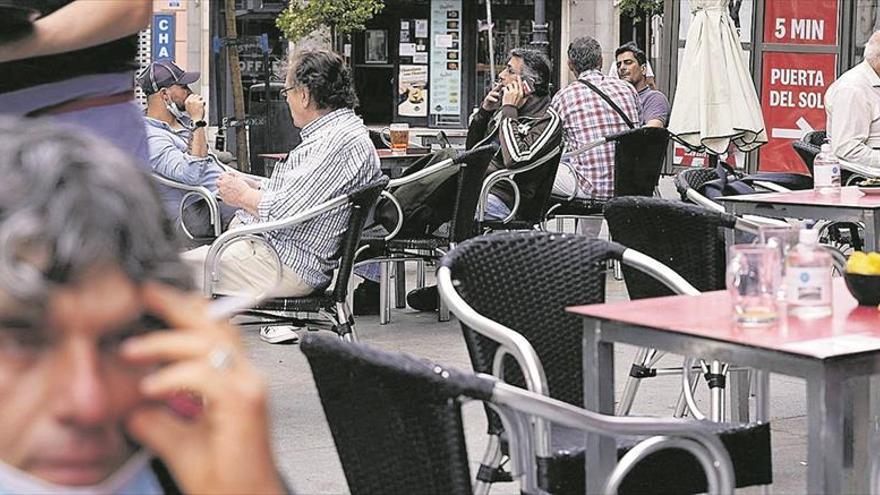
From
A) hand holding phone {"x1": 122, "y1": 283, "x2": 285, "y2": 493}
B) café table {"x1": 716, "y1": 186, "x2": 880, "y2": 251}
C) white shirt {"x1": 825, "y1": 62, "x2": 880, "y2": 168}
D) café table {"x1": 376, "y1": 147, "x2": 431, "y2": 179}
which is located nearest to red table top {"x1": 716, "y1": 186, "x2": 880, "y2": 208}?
café table {"x1": 716, "y1": 186, "x2": 880, "y2": 251}

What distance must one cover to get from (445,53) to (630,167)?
22465 millimetres

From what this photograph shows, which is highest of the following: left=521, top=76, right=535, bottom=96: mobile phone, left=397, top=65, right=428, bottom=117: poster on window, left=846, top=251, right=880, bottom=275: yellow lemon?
left=521, top=76, right=535, bottom=96: mobile phone

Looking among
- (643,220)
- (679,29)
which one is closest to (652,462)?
(643,220)

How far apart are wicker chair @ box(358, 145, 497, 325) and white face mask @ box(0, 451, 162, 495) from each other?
21.3 feet

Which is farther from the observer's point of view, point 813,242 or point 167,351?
point 813,242

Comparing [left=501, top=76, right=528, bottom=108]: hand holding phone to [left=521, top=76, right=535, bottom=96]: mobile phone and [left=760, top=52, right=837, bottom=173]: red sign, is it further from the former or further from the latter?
[left=760, top=52, right=837, bottom=173]: red sign

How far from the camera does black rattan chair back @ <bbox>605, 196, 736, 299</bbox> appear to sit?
4.79 m

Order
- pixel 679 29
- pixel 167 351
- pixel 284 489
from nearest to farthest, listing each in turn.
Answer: pixel 167 351
pixel 284 489
pixel 679 29

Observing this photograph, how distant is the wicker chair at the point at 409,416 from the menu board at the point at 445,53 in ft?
95.0

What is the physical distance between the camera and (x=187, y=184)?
7559mm

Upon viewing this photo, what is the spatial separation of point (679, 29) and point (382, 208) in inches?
310

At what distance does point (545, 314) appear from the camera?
390 cm

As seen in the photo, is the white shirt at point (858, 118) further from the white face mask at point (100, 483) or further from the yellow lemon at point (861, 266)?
the white face mask at point (100, 483)

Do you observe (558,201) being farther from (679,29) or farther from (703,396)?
(679,29)
